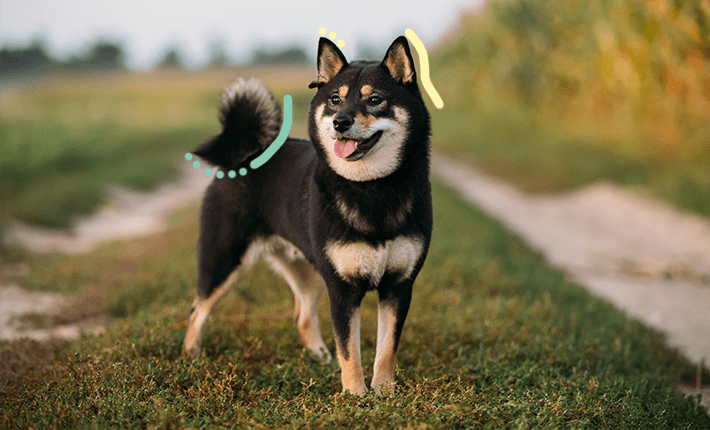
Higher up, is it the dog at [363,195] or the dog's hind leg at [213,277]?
the dog at [363,195]

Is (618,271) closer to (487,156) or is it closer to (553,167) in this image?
(553,167)

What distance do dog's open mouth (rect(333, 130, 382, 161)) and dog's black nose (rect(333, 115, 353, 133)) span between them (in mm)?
111

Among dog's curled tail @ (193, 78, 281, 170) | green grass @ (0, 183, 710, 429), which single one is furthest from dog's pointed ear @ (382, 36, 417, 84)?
green grass @ (0, 183, 710, 429)

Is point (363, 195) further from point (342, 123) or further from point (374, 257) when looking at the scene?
point (342, 123)

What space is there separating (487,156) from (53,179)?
11.2 meters

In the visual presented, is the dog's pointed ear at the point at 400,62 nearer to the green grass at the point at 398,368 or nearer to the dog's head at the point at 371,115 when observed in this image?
the dog's head at the point at 371,115

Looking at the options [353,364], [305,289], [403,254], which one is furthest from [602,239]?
[353,364]

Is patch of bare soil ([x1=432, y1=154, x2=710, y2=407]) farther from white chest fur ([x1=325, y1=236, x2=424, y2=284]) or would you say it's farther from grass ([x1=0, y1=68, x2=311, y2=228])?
grass ([x1=0, y1=68, x2=311, y2=228])

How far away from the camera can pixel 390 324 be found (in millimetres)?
3086

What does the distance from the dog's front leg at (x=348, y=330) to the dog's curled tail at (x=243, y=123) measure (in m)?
1.33

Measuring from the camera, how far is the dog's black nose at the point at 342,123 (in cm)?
267

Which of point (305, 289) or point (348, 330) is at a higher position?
point (348, 330)

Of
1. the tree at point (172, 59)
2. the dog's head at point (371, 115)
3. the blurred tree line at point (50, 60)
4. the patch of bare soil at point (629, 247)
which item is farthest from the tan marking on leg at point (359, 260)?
the tree at point (172, 59)

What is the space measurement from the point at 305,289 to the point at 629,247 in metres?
5.65
